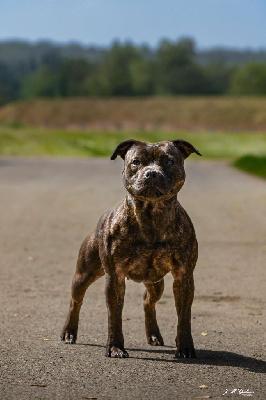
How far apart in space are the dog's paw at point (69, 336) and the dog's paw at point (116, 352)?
0.87m

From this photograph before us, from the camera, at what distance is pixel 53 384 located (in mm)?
7207

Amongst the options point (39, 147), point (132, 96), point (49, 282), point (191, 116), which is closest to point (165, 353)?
point (49, 282)

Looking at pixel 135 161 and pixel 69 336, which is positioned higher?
pixel 135 161

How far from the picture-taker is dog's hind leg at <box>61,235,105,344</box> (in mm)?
8508

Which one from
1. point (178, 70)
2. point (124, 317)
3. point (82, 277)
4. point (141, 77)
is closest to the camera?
point (82, 277)

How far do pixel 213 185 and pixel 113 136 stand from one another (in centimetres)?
4937

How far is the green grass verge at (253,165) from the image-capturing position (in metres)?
37.6

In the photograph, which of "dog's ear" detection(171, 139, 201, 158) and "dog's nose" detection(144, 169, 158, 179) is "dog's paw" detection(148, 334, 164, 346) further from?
"dog's nose" detection(144, 169, 158, 179)

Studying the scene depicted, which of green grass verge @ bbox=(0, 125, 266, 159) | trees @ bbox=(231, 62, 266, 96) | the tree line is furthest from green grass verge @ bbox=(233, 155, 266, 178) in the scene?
trees @ bbox=(231, 62, 266, 96)

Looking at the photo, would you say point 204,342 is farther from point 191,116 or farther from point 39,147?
point 191,116

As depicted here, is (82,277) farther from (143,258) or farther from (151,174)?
(151,174)

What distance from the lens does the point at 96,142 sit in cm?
7194

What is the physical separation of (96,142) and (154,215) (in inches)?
2532
